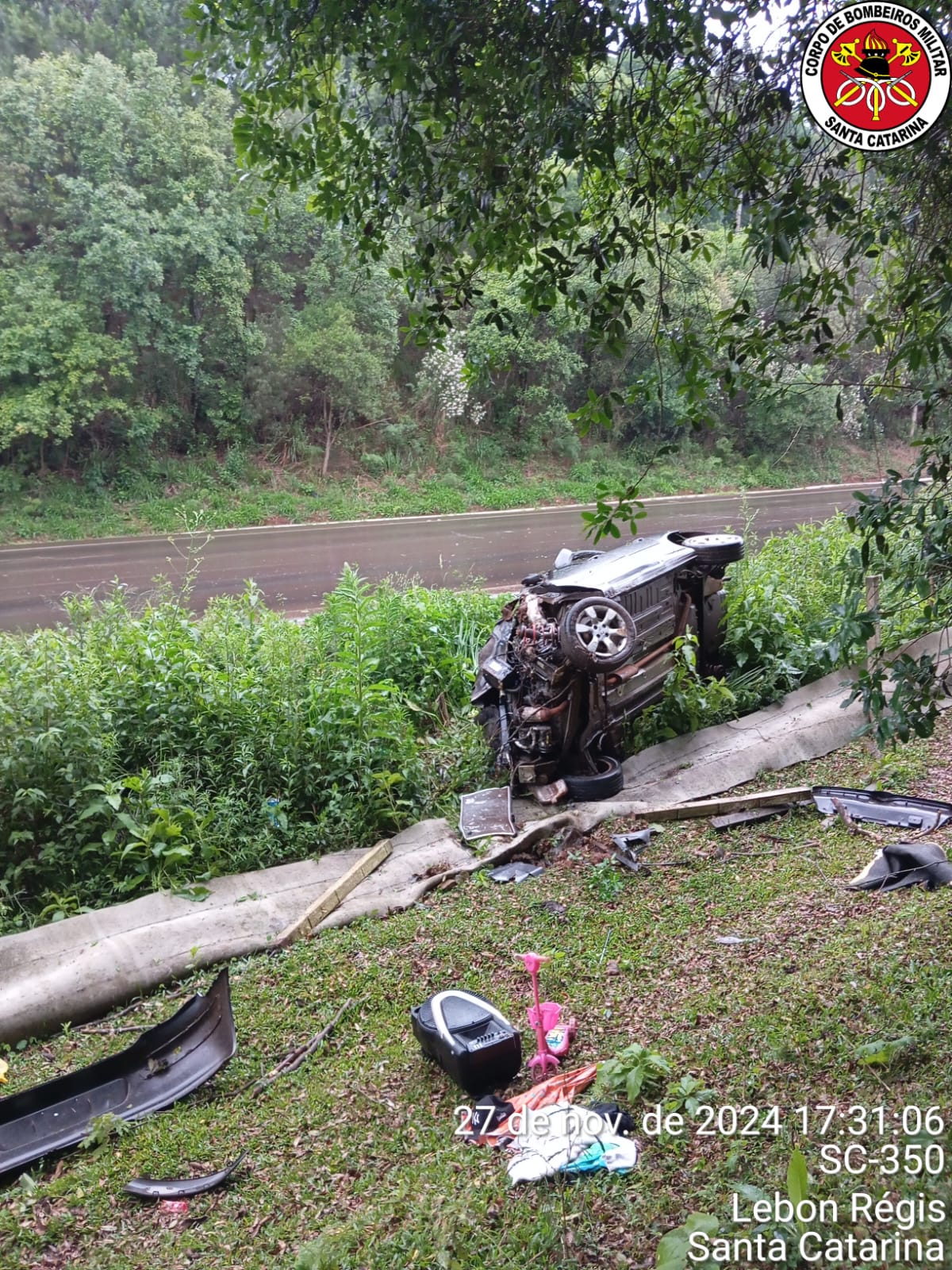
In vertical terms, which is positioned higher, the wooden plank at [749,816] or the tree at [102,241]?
the tree at [102,241]

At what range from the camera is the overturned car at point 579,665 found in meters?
5.80

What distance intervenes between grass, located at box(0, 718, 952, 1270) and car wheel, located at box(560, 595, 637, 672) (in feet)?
4.41

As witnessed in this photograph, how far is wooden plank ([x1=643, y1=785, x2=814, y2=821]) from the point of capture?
233 inches

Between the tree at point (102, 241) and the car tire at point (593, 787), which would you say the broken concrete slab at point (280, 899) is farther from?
the tree at point (102, 241)

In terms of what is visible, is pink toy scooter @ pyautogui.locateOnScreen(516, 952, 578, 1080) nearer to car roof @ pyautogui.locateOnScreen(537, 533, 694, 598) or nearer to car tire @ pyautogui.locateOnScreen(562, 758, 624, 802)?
car tire @ pyautogui.locateOnScreen(562, 758, 624, 802)

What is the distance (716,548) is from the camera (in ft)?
24.0

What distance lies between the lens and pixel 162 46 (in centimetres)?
2155

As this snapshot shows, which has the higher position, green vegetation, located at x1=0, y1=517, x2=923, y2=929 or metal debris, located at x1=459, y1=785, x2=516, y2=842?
green vegetation, located at x1=0, y1=517, x2=923, y2=929

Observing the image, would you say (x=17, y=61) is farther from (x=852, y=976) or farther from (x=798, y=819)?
(x=852, y=976)

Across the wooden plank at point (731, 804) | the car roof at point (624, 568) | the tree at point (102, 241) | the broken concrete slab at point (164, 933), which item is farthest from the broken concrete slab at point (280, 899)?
the tree at point (102, 241)

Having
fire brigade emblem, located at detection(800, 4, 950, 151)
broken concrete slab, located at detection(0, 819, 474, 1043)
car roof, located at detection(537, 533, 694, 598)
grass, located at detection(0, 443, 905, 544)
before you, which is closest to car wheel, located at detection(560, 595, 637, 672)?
car roof, located at detection(537, 533, 694, 598)

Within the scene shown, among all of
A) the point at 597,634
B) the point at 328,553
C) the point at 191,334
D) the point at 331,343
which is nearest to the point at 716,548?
the point at 597,634

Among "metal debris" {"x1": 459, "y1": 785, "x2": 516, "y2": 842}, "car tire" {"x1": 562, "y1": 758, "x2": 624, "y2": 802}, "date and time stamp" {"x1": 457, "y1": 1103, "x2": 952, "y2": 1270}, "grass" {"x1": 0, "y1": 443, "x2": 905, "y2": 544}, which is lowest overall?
"metal debris" {"x1": 459, "y1": 785, "x2": 516, "y2": 842}

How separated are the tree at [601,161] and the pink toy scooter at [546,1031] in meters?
1.76
